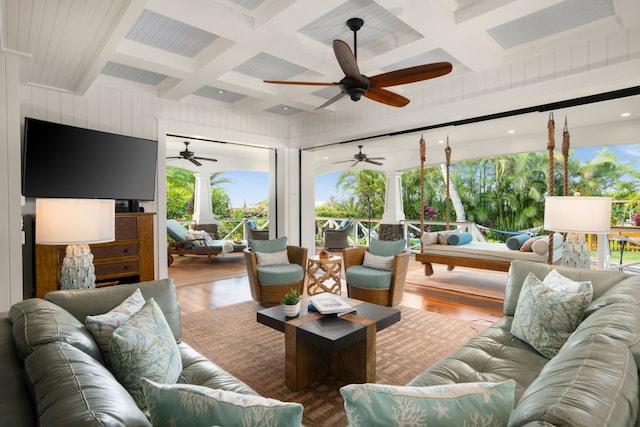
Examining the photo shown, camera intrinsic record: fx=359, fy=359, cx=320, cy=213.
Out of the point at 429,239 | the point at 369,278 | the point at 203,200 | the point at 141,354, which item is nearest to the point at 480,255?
the point at 429,239

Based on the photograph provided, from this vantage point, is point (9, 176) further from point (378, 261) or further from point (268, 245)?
point (378, 261)

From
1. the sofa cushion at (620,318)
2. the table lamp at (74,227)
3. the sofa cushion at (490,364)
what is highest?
the table lamp at (74,227)

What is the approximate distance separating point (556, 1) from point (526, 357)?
→ 8.26 feet

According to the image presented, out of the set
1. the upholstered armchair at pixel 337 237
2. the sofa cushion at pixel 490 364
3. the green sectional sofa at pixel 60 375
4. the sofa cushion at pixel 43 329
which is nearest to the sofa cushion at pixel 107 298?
the green sectional sofa at pixel 60 375

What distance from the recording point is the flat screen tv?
3652 mm

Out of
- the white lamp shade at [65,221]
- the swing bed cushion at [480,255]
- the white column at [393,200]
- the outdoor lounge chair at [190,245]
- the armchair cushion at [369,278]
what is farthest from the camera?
the white column at [393,200]

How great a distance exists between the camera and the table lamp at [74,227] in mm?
2111

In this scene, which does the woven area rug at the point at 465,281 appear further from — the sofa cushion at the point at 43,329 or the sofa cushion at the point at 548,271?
the sofa cushion at the point at 43,329

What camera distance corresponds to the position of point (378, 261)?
4320 millimetres

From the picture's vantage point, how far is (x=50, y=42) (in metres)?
2.91

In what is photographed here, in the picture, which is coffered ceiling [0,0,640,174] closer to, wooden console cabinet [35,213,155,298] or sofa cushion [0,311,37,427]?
wooden console cabinet [35,213,155,298]

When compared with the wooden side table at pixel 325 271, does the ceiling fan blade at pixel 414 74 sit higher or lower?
higher

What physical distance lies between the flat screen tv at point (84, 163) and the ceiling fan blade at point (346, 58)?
302cm

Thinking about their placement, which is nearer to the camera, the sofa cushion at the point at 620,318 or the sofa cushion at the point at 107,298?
the sofa cushion at the point at 620,318
